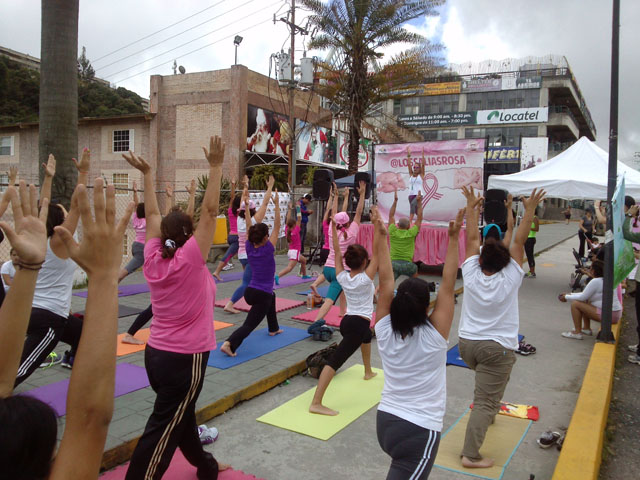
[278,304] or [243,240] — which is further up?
[243,240]

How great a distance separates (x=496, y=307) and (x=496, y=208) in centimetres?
791

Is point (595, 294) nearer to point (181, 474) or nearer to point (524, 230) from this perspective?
point (524, 230)

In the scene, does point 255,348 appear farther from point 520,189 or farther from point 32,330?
point 520,189

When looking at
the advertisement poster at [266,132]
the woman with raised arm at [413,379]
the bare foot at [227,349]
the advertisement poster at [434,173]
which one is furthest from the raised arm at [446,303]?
the advertisement poster at [266,132]

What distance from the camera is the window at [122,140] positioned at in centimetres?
2630

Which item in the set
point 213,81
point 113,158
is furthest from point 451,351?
point 113,158

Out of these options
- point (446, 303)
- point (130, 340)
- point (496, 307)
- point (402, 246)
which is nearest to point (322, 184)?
point (402, 246)

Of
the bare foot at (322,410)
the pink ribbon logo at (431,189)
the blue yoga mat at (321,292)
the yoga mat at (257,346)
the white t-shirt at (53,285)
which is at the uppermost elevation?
the pink ribbon logo at (431,189)

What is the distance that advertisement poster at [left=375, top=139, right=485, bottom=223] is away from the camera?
13031 mm

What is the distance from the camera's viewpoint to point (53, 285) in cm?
418

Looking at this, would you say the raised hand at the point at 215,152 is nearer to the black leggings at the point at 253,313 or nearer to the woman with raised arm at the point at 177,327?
the woman with raised arm at the point at 177,327

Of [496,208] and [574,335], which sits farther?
[496,208]

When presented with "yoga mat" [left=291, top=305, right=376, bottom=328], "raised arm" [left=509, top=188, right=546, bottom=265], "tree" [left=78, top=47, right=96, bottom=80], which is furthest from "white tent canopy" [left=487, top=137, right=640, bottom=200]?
"tree" [left=78, top=47, right=96, bottom=80]

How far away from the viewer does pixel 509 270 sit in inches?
164
